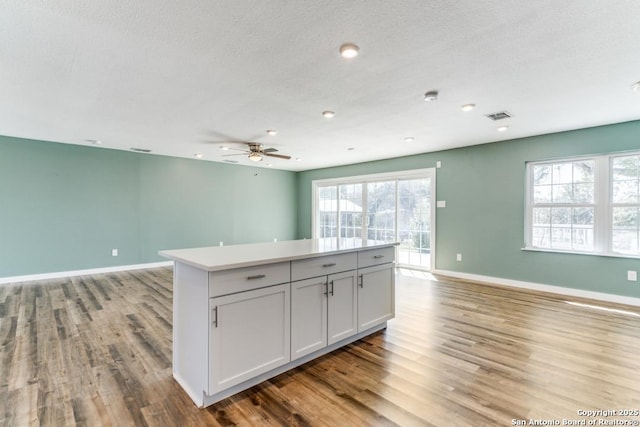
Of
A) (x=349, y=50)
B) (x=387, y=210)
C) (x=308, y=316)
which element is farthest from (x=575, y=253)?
(x=349, y=50)

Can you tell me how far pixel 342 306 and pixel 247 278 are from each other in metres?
1.02

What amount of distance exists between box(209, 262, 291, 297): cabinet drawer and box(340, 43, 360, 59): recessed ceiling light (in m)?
1.60

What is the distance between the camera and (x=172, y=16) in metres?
1.83

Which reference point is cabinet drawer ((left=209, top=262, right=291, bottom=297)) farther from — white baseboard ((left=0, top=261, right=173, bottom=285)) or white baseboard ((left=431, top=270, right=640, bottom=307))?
white baseboard ((left=0, top=261, right=173, bottom=285))

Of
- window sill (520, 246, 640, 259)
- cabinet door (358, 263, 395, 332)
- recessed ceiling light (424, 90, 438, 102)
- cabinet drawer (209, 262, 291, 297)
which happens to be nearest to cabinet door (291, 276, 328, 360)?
cabinet drawer (209, 262, 291, 297)

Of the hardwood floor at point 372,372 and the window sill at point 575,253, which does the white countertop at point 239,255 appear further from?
the window sill at point 575,253

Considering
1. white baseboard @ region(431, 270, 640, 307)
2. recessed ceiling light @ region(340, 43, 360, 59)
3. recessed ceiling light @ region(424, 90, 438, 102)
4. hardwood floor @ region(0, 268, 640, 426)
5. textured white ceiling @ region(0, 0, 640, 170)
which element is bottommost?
hardwood floor @ region(0, 268, 640, 426)

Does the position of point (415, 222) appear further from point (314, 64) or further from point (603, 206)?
point (314, 64)

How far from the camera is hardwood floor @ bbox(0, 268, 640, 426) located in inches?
70.4

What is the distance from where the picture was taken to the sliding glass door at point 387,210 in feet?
19.9

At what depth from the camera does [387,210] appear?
6.70 m

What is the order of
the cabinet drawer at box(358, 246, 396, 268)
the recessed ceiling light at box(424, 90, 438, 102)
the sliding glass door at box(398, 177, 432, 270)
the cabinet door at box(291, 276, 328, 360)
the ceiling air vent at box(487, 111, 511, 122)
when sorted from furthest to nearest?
the sliding glass door at box(398, 177, 432, 270) < the ceiling air vent at box(487, 111, 511, 122) < the recessed ceiling light at box(424, 90, 438, 102) < the cabinet drawer at box(358, 246, 396, 268) < the cabinet door at box(291, 276, 328, 360)

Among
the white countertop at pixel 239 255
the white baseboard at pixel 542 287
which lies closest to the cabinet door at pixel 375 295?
the white countertop at pixel 239 255

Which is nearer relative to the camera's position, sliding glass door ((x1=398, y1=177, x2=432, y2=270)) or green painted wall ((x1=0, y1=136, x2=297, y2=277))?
green painted wall ((x1=0, y1=136, x2=297, y2=277))
